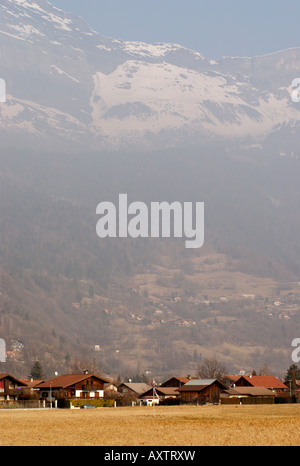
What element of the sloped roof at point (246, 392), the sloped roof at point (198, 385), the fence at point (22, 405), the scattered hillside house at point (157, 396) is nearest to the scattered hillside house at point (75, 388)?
the scattered hillside house at point (157, 396)

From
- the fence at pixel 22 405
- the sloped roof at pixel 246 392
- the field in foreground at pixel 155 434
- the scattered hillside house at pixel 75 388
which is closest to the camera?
the field in foreground at pixel 155 434

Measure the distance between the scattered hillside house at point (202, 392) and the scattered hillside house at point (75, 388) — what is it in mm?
25872

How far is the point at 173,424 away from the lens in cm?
7938

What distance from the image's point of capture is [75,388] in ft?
589

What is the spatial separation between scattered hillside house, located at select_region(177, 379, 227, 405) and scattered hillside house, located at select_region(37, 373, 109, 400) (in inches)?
1019

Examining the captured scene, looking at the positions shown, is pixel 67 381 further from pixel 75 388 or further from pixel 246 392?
pixel 246 392

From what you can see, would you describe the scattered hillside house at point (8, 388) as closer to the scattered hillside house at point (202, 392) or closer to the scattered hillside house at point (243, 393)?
the scattered hillside house at point (202, 392)

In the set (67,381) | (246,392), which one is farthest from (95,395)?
(246,392)

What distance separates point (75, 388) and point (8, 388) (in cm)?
1686

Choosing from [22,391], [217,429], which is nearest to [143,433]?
[217,429]

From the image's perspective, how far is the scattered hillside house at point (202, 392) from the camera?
158 metres

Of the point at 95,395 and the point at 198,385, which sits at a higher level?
the point at 198,385
